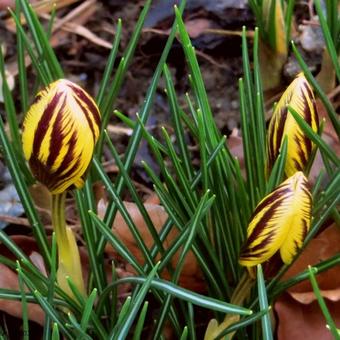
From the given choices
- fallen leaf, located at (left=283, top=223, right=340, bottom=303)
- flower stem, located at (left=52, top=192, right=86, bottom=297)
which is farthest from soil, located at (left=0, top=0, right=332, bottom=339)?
flower stem, located at (left=52, top=192, right=86, bottom=297)

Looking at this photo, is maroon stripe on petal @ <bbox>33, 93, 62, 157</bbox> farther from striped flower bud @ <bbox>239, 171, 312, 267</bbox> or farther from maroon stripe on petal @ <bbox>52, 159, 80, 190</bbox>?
striped flower bud @ <bbox>239, 171, 312, 267</bbox>

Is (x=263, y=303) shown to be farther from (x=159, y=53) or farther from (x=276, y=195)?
(x=159, y=53)

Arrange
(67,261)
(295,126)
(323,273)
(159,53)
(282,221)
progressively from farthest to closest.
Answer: (159,53), (323,273), (67,261), (295,126), (282,221)

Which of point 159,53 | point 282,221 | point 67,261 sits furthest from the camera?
point 159,53

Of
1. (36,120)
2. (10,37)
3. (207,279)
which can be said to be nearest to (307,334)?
(207,279)

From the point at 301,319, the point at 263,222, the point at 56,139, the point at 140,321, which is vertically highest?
the point at 56,139

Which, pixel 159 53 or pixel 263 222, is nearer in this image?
pixel 263 222

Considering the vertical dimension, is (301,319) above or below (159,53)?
below

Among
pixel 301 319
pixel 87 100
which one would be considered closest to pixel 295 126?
pixel 87 100
